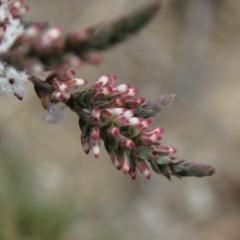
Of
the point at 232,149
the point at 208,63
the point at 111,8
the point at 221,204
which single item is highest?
the point at 111,8

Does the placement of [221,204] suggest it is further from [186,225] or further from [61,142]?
[61,142]

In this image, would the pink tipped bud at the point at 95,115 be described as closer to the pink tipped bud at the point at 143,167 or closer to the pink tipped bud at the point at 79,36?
the pink tipped bud at the point at 143,167

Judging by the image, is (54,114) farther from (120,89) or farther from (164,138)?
(164,138)

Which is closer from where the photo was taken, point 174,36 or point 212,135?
point 212,135

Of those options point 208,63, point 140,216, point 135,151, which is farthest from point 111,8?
point 135,151

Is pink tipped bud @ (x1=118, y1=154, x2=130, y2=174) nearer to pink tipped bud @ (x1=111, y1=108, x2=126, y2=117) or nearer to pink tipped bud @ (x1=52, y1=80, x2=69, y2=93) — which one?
pink tipped bud @ (x1=111, y1=108, x2=126, y2=117)

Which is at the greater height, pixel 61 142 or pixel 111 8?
pixel 111 8
